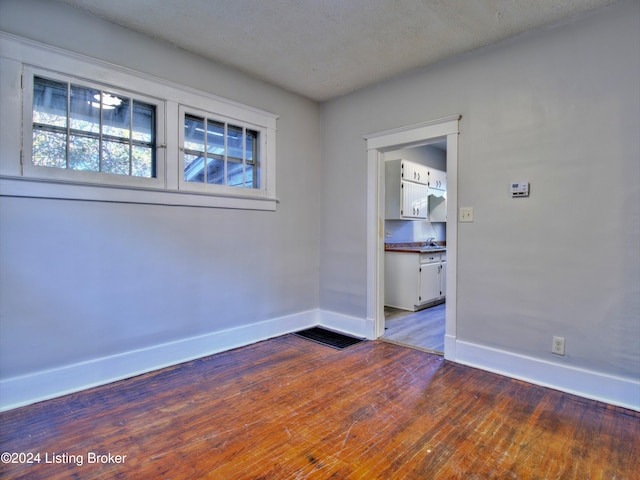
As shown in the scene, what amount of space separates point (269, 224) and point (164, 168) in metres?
1.18

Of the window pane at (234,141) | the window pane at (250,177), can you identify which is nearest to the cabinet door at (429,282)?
the window pane at (250,177)

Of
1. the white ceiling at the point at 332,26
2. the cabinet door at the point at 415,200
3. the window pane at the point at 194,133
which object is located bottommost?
the cabinet door at the point at 415,200

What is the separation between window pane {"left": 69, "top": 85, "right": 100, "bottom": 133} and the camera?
2.44 metres

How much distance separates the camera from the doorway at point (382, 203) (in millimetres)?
3031

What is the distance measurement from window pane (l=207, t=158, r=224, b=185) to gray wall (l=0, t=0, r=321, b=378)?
284 millimetres

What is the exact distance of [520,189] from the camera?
2682mm

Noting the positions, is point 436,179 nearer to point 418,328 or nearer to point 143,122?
point 418,328

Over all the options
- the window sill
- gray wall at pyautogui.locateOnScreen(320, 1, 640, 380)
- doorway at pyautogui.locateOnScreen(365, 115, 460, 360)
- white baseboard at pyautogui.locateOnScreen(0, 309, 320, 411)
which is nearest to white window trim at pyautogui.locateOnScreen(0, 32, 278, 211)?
the window sill

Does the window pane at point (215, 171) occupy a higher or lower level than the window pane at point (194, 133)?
lower

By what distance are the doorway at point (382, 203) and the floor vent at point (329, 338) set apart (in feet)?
0.90

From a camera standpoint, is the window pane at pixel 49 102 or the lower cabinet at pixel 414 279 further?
the lower cabinet at pixel 414 279

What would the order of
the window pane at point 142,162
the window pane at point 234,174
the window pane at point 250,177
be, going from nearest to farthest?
the window pane at point 142,162 < the window pane at point 234,174 < the window pane at point 250,177

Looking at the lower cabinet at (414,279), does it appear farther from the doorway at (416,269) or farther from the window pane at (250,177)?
the window pane at (250,177)

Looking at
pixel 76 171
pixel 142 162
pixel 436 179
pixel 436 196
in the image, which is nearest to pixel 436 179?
pixel 436 179
